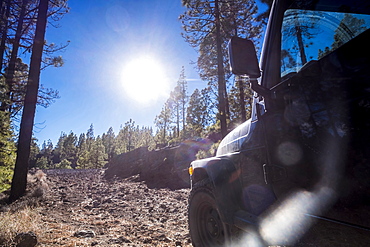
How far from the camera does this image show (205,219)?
8.38ft

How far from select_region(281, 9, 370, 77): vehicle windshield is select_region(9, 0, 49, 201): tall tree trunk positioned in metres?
8.92

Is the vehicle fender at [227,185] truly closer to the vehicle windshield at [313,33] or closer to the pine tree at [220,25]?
the vehicle windshield at [313,33]

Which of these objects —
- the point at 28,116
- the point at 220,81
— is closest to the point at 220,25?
the point at 220,81

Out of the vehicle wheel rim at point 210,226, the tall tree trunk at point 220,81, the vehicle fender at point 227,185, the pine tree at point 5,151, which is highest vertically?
the tall tree trunk at point 220,81

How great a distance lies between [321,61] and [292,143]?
0.70 metres

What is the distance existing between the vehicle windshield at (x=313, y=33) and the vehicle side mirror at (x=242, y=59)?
1.00ft

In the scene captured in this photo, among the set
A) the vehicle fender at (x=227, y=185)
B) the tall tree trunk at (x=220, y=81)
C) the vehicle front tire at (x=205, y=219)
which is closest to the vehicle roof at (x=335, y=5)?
the vehicle fender at (x=227, y=185)

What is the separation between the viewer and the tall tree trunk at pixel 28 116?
6750 mm

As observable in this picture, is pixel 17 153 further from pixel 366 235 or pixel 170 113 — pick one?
pixel 170 113

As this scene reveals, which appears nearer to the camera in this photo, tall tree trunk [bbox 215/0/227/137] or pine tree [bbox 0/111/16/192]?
pine tree [bbox 0/111/16/192]

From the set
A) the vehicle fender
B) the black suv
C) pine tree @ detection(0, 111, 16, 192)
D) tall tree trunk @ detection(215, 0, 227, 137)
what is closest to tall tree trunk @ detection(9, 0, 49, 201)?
pine tree @ detection(0, 111, 16, 192)

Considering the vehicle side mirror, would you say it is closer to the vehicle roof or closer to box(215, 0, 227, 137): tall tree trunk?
the vehicle roof

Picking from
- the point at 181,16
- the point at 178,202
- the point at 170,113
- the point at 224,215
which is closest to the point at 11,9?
the point at 181,16

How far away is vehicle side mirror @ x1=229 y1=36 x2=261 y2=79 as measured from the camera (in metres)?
1.88
